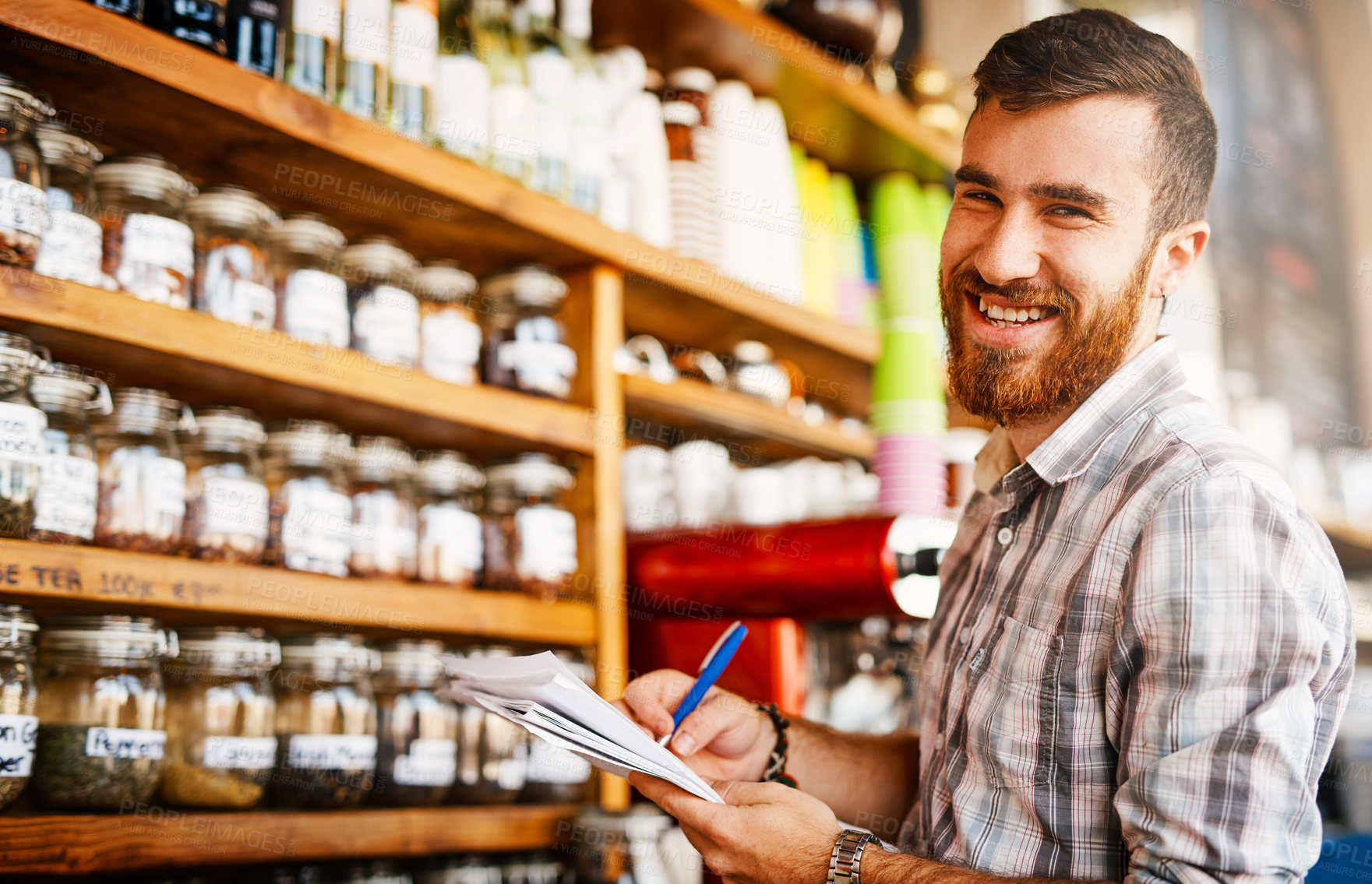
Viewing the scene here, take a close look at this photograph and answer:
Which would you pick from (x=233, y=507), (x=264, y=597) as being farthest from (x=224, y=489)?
(x=264, y=597)

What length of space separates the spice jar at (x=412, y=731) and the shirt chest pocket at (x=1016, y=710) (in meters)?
0.71

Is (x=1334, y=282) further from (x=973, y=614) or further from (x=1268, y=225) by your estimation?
(x=973, y=614)

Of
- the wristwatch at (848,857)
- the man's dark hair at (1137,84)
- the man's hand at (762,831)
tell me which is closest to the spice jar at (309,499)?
the man's hand at (762,831)

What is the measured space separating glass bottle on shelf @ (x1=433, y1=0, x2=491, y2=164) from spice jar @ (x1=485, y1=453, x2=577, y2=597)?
44 centimetres

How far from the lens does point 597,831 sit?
4.91ft

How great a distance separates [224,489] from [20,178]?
1.24ft

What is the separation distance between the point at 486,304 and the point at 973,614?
95 centimetres

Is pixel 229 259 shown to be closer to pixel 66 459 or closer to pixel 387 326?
pixel 387 326

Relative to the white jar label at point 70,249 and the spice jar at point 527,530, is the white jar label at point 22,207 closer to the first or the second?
the white jar label at point 70,249

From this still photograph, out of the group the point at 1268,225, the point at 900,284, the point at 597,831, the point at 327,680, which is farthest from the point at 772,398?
the point at 1268,225

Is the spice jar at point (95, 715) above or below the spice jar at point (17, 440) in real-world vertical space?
below

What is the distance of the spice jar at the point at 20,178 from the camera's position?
105cm

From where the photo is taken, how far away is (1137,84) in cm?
97

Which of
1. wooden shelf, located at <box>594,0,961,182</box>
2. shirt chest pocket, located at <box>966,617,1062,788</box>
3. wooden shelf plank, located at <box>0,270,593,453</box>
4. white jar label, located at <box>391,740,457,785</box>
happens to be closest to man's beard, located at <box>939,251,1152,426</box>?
shirt chest pocket, located at <box>966,617,1062,788</box>
